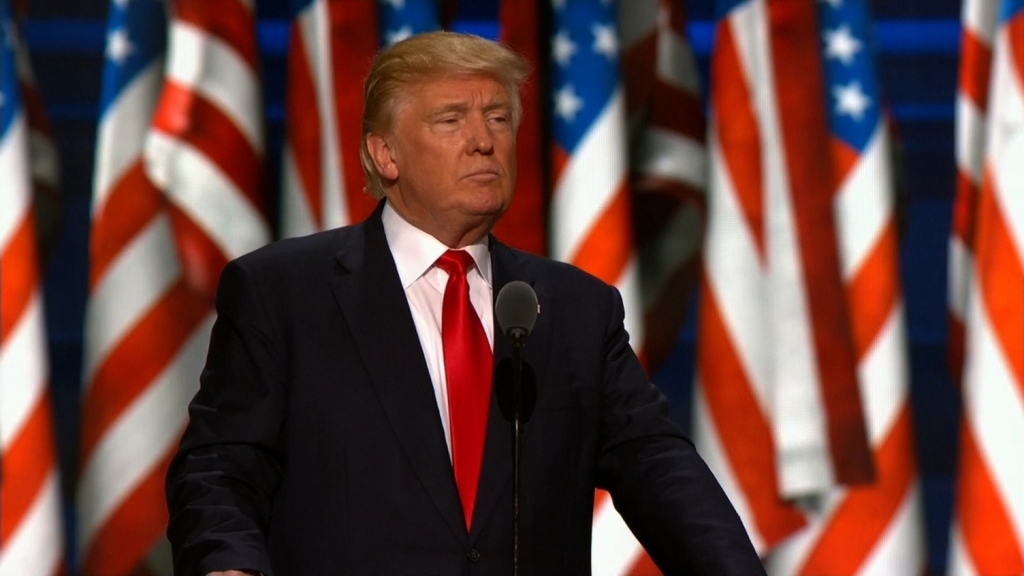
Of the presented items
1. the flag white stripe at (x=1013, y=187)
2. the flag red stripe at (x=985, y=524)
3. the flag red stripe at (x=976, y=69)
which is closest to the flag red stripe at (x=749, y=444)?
the flag red stripe at (x=985, y=524)

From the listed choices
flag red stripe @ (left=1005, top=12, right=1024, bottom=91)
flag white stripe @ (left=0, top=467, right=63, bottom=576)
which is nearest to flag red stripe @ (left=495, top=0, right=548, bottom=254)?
flag red stripe @ (left=1005, top=12, right=1024, bottom=91)

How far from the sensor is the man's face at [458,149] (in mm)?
1955

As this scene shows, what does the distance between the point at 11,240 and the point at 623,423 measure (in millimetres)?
2241

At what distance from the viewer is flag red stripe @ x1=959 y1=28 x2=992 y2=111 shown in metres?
3.70

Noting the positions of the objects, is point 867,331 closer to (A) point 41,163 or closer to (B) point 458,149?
(B) point 458,149

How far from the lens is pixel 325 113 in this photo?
147 inches

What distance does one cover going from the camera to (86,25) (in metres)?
4.11

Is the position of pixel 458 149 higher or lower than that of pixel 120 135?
lower

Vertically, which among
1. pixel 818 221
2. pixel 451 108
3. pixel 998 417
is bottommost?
pixel 998 417

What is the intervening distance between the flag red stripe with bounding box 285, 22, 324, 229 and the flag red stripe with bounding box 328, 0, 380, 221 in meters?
0.09

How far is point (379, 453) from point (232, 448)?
183 mm

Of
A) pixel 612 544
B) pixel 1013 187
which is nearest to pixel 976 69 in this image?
pixel 1013 187

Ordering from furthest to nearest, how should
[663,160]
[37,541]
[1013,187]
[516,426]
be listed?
[663,160]
[37,541]
[1013,187]
[516,426]

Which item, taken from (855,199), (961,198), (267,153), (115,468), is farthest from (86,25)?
(961,198)
